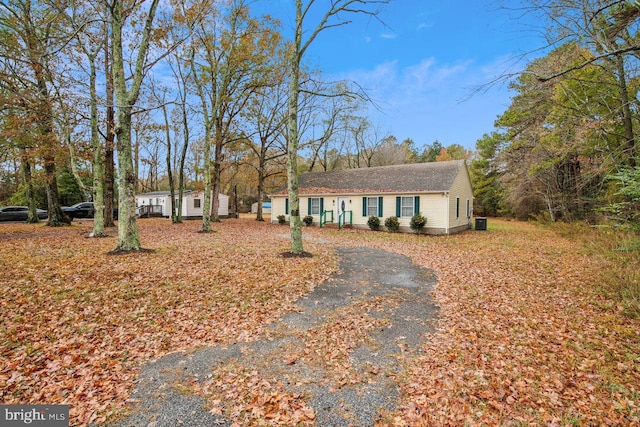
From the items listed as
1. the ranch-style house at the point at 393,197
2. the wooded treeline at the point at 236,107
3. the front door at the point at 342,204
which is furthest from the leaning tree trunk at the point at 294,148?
the front door at the point at 342,204

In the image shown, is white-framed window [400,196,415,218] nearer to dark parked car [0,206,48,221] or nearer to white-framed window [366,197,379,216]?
white-framed window [366,197,379,216]

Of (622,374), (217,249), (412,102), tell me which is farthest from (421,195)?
(622,374)

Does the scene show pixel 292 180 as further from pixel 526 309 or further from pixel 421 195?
pixel 421 195

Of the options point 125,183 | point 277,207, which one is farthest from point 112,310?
point 277,207

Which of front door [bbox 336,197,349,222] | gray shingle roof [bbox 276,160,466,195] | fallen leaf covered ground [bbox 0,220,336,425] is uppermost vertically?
gray shingle roof [bbox 276,160,466,195]

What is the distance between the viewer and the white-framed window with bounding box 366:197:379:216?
59.5ft

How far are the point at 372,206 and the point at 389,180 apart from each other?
2.22 meters

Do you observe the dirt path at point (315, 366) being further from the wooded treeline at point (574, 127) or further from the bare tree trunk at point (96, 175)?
the bare tree trunk at point (96, 175)

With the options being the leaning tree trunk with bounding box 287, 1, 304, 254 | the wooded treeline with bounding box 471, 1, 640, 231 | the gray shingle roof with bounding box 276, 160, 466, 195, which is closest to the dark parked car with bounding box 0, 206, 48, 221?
the gray shingle roof with bounding box 276, 160, 466, 195

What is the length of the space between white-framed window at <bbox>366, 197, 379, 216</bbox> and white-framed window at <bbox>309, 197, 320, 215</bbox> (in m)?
3.90

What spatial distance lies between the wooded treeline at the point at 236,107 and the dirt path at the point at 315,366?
455 centimetres

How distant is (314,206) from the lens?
20.8 metres

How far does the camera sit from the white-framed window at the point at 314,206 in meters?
20.6

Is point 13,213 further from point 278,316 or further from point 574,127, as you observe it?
point 574,127
